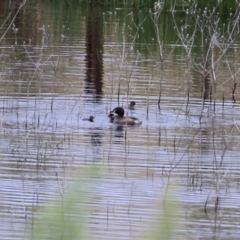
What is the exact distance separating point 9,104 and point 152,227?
1100 centimetres

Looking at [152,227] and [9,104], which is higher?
[152,227]

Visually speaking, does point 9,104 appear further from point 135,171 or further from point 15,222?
point 15,222

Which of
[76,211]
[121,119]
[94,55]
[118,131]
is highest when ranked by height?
[76,211]

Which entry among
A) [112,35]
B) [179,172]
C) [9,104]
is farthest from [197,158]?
[112,35]

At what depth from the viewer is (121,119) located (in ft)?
41.2

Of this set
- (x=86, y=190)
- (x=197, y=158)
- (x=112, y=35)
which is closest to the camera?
(x=86, y=190)

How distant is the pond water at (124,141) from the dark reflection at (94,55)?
0.05 m

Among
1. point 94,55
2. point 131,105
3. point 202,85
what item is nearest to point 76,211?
point 131,105

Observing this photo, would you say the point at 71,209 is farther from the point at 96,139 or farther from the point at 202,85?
the point at 202,85

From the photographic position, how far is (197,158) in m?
10.2

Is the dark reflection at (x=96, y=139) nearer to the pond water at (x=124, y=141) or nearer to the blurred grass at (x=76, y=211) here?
the pond water at (x=124, y=141)

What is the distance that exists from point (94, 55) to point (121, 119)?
701 centimetres

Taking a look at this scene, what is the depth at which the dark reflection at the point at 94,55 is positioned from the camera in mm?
15469

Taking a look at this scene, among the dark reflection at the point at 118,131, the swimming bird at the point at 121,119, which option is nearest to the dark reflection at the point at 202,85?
the swimming bird at the point at 121,119
